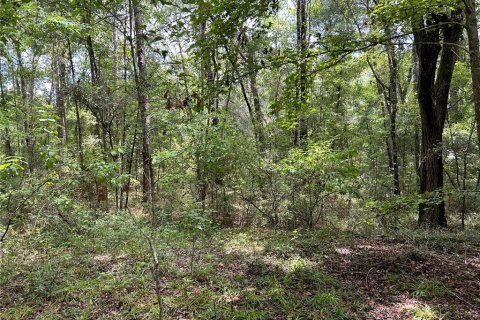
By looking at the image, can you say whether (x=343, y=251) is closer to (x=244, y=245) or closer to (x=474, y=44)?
(x=244, y=245)

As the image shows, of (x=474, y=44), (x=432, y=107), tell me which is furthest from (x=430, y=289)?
(x=432, y=107)

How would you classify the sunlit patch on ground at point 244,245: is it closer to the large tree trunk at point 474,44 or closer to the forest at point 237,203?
the forest at point 237,203

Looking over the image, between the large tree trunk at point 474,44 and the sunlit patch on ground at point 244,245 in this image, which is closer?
the large tree trunk at point 474,44

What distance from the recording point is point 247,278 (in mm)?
3963

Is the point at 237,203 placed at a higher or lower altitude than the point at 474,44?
lower

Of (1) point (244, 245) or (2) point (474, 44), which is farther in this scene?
(1) point (244, 245)

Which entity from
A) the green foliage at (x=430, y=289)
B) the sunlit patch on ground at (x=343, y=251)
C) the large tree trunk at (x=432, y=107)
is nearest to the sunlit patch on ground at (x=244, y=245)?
the sunlit patch on ground at (x=343, y=251)

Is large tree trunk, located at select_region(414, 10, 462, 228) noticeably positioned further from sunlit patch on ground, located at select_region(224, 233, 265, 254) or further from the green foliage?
sunlit patch on ground, located at select_region(224, 233, 265, 254)

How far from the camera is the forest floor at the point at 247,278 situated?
3158 millimetres

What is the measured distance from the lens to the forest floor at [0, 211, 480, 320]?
3158 millimetres

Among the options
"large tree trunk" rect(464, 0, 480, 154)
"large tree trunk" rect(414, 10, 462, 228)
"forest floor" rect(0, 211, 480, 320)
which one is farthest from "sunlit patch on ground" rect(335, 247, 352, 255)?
"large tree trunk" rect(464, 0, 480, 154)

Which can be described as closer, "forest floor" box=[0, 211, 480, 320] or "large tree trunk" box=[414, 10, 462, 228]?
"forest floor" box=[0, 211, 480, 320]

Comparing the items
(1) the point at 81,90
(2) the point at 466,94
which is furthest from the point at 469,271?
(2) the point at 466,94

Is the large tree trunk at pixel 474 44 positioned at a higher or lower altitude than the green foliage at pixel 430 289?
higher
